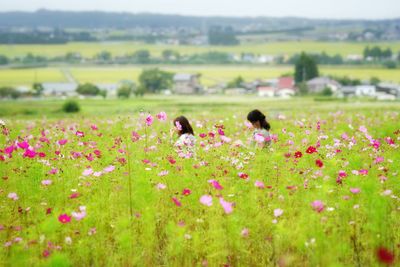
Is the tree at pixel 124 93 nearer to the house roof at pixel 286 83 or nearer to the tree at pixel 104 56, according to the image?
the house roof at pixel 286 83

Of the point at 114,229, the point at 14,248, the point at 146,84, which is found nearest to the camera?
the point at 14,248

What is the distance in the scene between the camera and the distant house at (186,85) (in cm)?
8304

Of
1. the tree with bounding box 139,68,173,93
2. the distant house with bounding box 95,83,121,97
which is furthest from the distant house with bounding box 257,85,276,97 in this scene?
the distant house with bounding box 95,83,121,97

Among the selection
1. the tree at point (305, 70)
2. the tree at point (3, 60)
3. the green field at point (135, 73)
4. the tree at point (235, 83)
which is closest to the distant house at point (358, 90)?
the tree at point (305, 70)

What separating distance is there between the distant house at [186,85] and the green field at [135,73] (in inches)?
324

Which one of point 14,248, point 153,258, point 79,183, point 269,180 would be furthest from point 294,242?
point 79,183

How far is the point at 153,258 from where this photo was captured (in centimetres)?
382

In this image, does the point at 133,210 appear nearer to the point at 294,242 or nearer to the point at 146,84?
the point at 294,242

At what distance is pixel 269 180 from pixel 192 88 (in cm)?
8022

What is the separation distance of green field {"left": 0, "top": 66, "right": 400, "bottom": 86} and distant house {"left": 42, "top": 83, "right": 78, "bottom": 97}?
8.35 meters

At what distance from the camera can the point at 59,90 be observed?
270 feet

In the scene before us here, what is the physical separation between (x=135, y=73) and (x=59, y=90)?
37.0 m


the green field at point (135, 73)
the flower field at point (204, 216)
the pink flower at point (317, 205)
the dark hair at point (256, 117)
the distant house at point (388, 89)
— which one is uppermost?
the pink flower at point (317, 205)

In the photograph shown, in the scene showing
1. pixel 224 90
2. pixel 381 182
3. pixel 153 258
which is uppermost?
pixel 381 182
